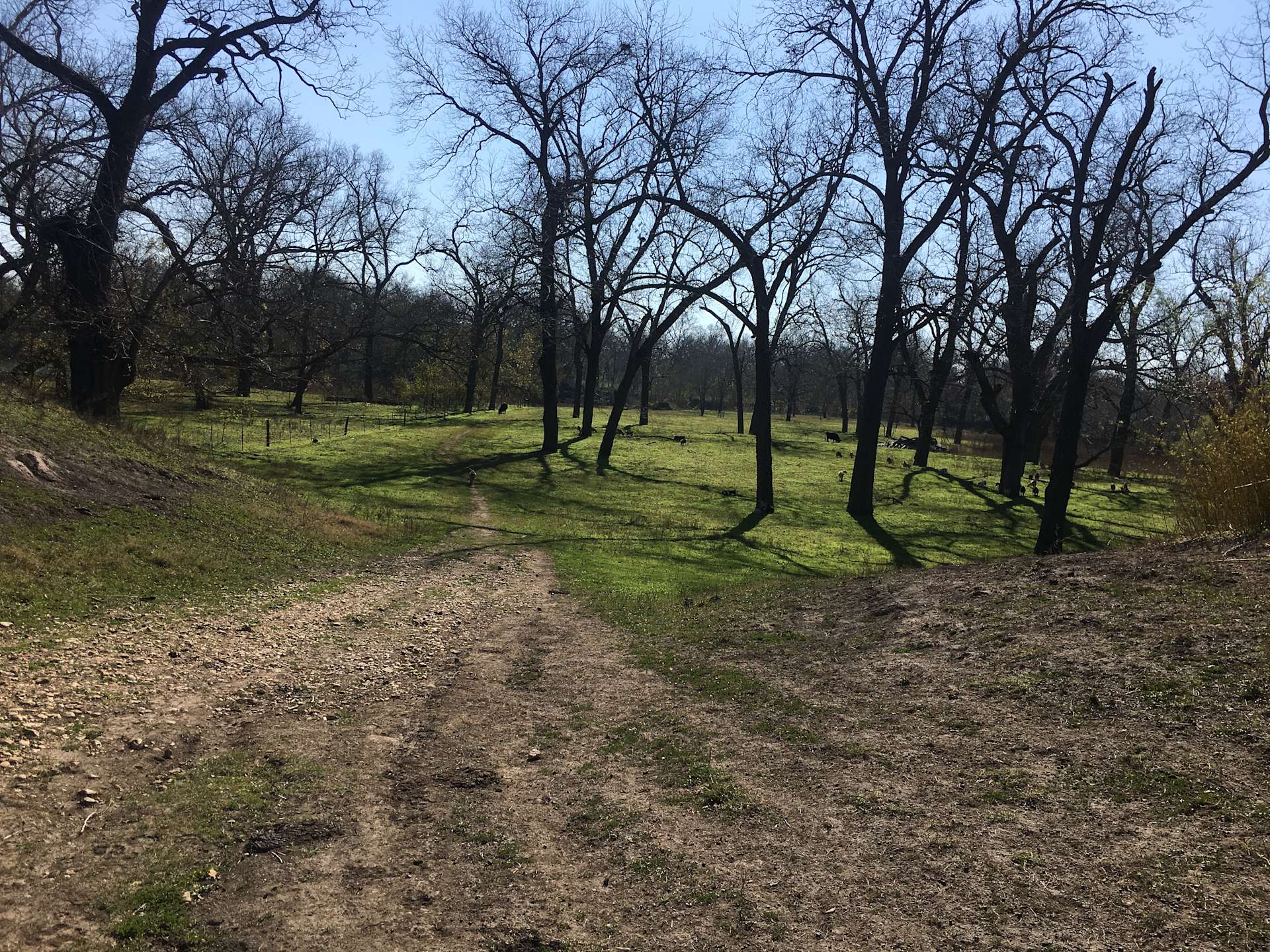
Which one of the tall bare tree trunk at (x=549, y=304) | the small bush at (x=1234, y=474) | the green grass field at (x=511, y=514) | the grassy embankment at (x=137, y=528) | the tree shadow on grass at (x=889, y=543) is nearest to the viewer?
the grassy embankment at (x=137, y=528)

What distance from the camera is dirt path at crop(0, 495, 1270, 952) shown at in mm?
3725

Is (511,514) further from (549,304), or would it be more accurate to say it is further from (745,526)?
(549,304)

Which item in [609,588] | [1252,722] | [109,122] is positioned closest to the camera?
[1252,722]

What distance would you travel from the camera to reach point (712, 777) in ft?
17.8

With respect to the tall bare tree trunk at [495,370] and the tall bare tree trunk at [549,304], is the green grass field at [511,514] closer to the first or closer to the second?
the tall bare tree trunk at [549,304]

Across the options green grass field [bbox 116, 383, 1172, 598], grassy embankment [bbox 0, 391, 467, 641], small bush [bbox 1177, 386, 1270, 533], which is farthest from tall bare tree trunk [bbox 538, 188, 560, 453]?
small bush [bbox 1177, 386, 1270, 533]

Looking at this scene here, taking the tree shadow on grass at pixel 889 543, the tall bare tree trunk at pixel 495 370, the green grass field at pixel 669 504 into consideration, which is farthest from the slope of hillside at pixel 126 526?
the tall bare tree trunk at pixel 495 370

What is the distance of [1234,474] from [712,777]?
7374 millimetres

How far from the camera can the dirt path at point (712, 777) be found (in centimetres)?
372

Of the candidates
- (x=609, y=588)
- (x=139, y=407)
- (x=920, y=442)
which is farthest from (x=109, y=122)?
(x=920, y=442)

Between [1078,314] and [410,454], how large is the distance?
23513mm

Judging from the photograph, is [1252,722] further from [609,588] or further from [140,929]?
[609,588]

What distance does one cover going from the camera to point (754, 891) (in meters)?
4.04

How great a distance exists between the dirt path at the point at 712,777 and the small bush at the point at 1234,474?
116cm
